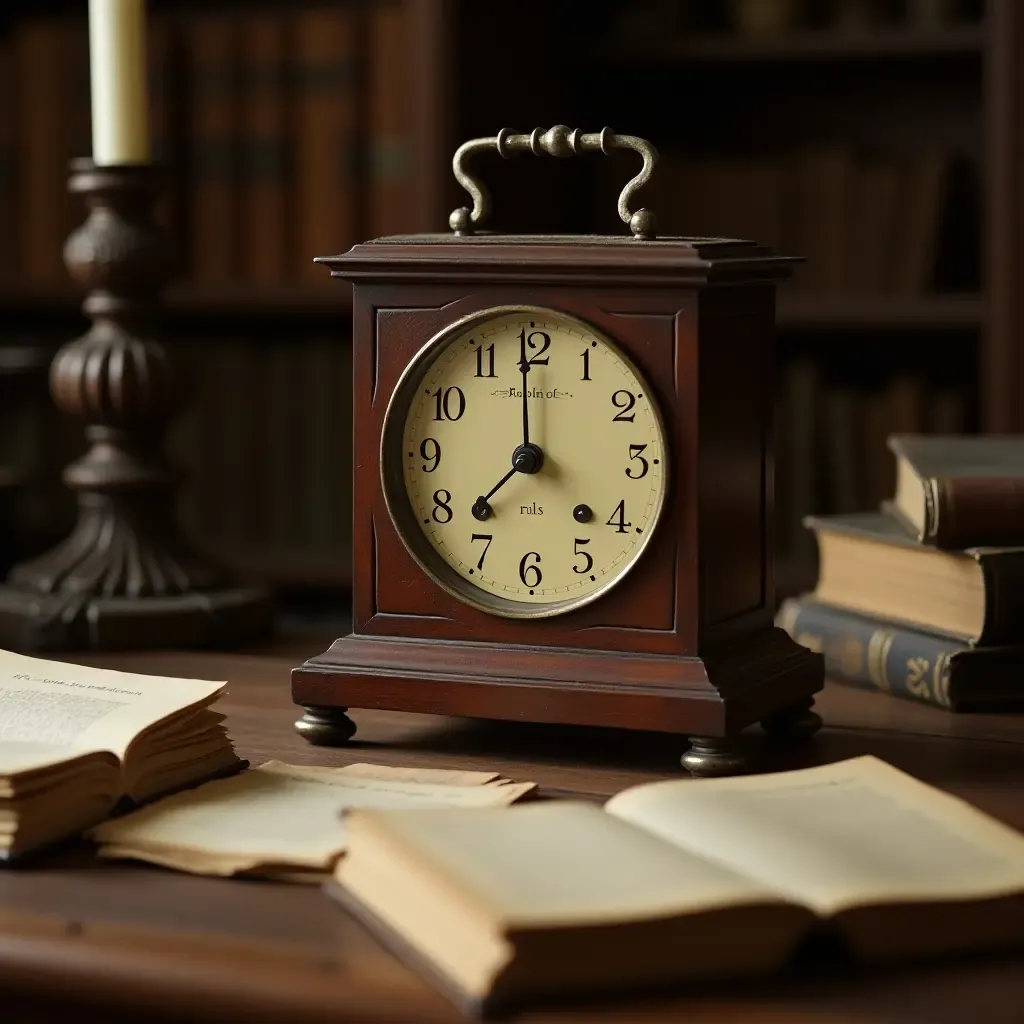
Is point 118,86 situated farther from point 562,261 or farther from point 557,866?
point 557,866

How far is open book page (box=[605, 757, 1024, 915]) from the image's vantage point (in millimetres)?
876

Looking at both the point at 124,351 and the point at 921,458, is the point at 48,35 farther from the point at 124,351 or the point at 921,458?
the point at 921,458

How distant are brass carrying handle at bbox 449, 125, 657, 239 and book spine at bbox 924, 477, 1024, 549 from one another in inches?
12.2

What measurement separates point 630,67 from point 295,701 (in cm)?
201

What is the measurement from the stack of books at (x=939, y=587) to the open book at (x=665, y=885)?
35cm

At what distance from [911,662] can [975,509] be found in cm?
13

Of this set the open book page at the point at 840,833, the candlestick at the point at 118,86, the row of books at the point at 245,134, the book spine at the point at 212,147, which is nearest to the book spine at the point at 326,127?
the row of books at the point at 245,134

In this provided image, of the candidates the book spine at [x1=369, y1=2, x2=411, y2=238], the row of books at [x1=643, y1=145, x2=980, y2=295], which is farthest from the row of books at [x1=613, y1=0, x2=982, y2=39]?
the book spine at [x1=369, y1=2, x2=411, y2=238]

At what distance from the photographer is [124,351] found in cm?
163

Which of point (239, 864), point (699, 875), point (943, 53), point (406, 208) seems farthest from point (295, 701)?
point (943, 53)

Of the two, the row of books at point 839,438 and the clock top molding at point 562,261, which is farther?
the row of books at point 839,438

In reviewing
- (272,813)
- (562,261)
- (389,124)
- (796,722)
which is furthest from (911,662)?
(389,124)

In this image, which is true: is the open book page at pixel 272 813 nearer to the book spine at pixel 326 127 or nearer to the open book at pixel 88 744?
the open book at pixel 88 744

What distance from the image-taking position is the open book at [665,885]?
2.66 ft
